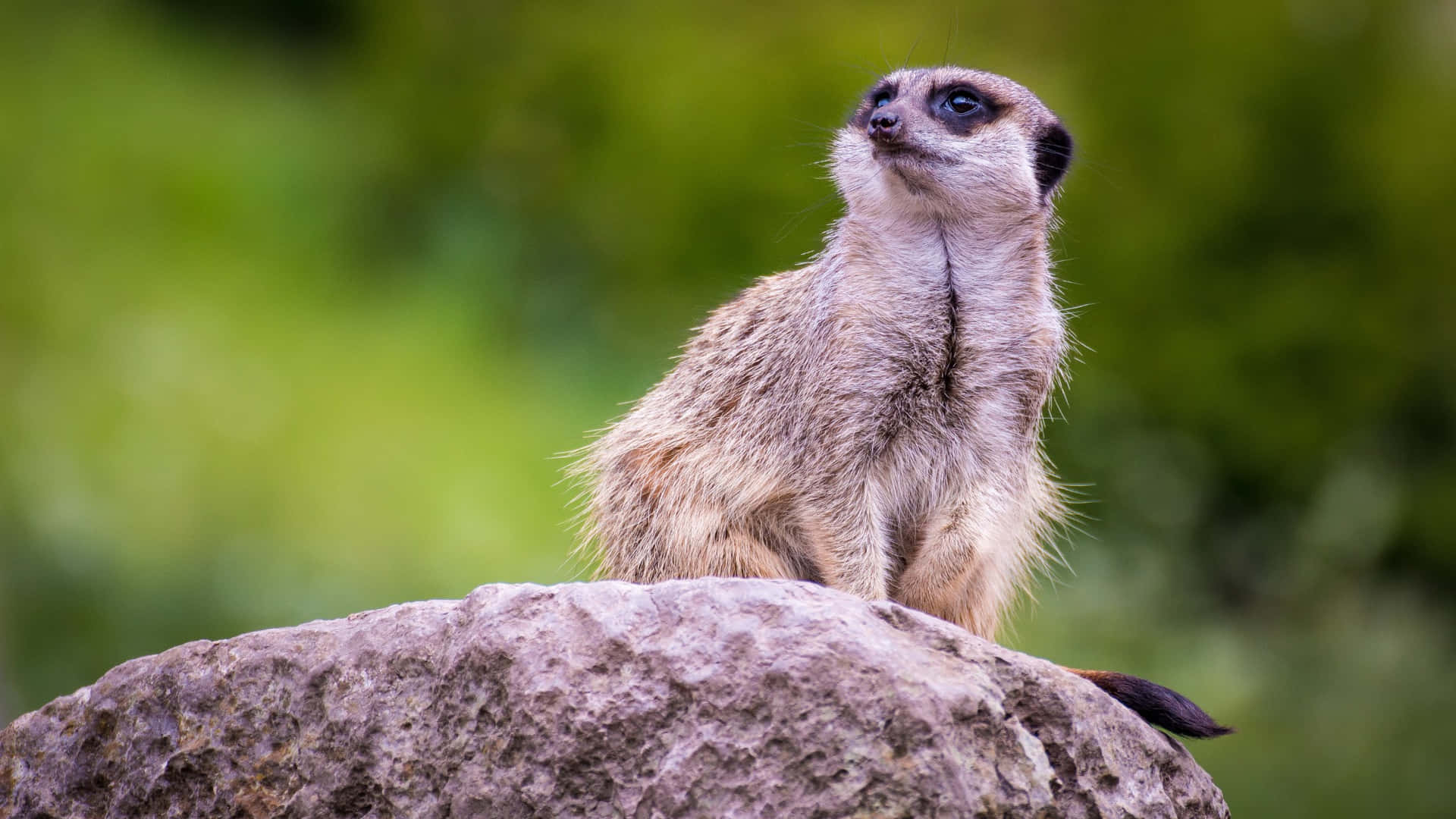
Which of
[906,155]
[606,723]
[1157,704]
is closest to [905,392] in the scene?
[906,155]

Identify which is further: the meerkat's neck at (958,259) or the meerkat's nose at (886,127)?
the meerkat's neck at (958,259)

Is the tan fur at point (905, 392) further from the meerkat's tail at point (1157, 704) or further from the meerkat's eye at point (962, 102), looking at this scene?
the meerkat's tail at point (1157, 704)

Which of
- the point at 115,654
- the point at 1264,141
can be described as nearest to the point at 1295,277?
the point at 1264,141

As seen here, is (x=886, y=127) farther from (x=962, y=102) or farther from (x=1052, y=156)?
(x=1052, y=156)

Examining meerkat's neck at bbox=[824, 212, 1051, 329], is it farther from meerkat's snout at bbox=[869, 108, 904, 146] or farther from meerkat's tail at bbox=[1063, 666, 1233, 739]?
meerkat's tail at bbox=[1063, 666, 1233, 739]

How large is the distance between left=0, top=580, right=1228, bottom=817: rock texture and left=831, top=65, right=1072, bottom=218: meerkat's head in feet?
3.38

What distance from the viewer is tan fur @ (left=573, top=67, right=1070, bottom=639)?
2.96 metres

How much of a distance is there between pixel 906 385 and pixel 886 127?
0.54m

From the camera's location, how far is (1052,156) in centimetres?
322

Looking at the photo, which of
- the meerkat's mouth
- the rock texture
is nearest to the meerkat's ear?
the meerkat's mouth

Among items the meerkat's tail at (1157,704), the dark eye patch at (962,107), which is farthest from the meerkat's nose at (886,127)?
the meerkat's tail at (1157,704)

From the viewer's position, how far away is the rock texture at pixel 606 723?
2156 mm

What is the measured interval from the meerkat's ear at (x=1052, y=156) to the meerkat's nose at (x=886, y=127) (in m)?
0.44

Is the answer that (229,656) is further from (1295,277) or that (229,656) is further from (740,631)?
(1295,277)
